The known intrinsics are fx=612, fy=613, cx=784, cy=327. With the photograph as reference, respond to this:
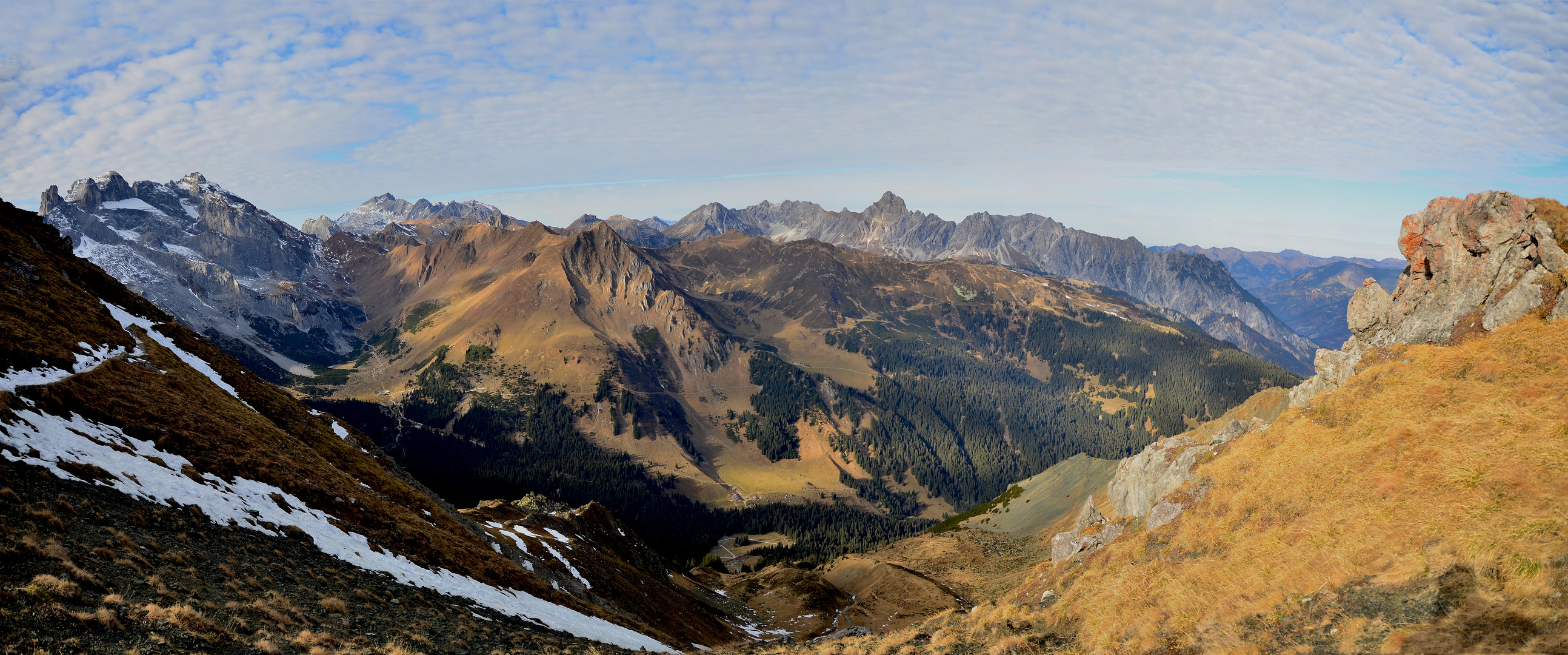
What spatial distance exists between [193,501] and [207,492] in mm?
1902

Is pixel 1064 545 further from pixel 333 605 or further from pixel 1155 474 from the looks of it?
pixel 333 605

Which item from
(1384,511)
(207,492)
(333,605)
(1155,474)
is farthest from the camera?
(1155,474)

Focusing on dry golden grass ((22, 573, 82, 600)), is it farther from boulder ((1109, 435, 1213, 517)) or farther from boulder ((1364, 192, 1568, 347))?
boulder ((1364, 192, 1568, 347))

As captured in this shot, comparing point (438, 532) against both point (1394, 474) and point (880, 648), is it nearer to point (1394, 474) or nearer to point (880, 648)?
point (880, 648)

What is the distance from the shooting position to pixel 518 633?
110ft

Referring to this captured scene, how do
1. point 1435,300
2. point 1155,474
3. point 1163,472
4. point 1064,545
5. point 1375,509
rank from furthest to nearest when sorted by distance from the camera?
point 1155,474 → point 1064,545 → point 1163,472 → point 1435,300 → point 1375,509

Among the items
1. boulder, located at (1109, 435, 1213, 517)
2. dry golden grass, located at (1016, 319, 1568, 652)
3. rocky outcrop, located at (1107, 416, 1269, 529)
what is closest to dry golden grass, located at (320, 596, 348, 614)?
dry golden grass, located at (1016, 319, 1568, 652)

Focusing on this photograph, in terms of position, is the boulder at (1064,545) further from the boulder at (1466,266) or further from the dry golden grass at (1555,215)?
the dry golden grass at (1555,215)

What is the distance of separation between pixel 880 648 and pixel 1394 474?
23.6 metres

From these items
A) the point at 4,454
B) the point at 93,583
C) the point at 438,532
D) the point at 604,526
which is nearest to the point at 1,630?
the point at 93,583

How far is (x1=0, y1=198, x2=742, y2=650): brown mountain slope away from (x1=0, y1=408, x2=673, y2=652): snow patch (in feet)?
0.38

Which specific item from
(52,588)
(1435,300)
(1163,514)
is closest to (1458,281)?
(1435,300)

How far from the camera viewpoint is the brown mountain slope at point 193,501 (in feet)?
67.0

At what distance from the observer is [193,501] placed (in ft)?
96.5
